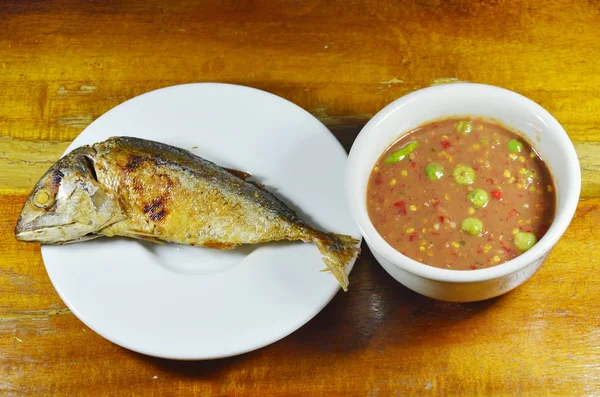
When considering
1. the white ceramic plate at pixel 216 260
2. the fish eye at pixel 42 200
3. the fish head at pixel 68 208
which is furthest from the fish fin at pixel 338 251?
the fish eye at pixel 42 200

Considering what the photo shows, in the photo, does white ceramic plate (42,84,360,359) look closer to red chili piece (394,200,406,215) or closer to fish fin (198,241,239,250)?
fish fin (198,241,239,250)

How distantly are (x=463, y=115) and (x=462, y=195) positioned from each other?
27 centimetres

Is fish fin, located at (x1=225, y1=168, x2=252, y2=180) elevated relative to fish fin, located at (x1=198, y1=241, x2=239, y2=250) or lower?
elevated

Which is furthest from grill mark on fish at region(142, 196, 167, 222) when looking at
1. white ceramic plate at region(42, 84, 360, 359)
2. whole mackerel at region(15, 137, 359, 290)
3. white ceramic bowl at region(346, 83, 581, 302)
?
white ceramic bowl at region(346, 83, 581, 302)

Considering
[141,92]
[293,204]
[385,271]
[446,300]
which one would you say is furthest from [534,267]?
[141,92]

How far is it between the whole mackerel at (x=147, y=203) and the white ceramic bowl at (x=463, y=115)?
282 mm

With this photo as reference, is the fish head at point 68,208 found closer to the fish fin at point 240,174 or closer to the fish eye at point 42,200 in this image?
the fish eye at point 42,200

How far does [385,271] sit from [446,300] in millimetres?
255

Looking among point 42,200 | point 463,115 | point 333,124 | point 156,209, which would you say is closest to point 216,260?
point 156,209

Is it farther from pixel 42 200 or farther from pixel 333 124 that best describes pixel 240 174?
pixel 42 200

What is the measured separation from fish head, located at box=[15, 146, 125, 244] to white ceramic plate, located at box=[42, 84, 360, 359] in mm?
51

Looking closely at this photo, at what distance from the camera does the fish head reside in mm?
2328

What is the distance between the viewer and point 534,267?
6.61 ft

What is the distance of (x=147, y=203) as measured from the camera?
7.66ft
